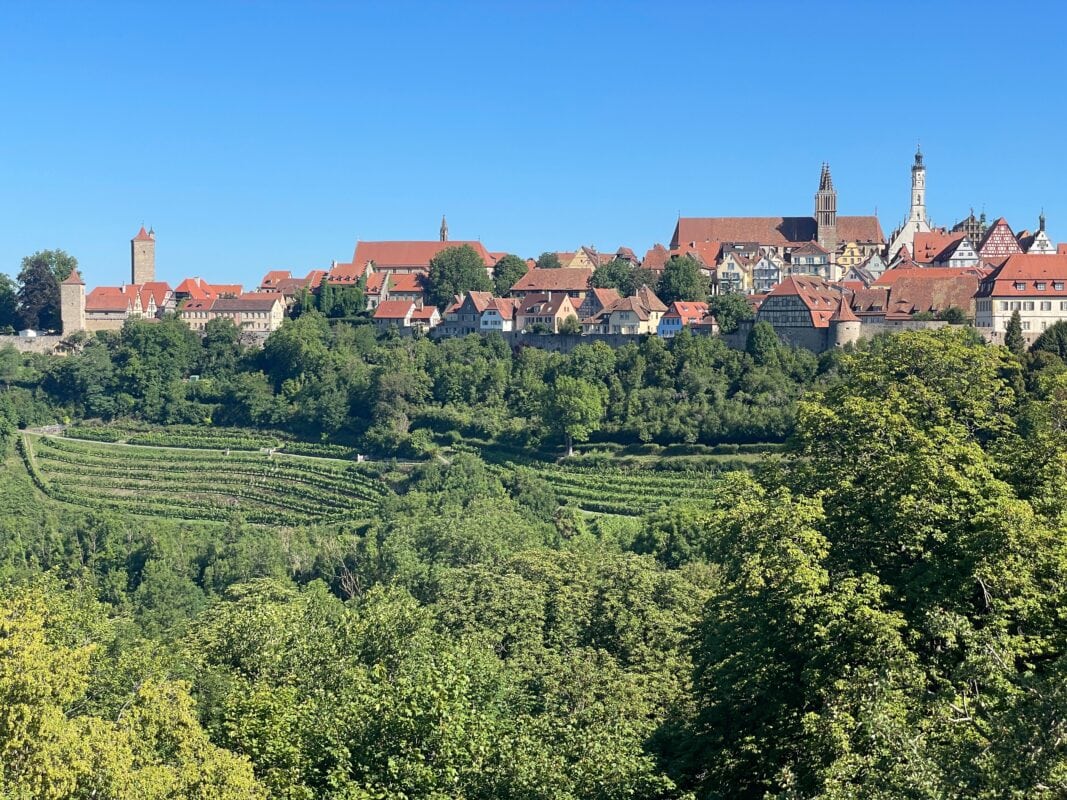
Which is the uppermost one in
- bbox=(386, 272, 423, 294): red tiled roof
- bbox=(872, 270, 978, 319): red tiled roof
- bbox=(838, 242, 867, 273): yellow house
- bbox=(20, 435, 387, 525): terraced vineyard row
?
bbox=(838, 242, 867, 273): yellow house

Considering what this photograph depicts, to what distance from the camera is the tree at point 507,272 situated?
3361 inches

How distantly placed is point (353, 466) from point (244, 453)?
6.90 metres

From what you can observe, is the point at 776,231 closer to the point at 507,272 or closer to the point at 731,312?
the point at 507,272

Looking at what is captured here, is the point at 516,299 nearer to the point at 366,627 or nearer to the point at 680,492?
the point at 680,492

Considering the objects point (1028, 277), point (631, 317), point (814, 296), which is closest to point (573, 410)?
point (631, 317)

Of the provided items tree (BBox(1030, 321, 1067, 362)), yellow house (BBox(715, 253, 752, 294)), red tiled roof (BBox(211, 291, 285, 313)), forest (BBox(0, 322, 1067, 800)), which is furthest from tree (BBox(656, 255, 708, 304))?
red tiled roof (BBox(211, 291, 285, 313))

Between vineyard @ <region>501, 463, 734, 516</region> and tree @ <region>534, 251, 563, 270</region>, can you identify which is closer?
vineyard @ <region>501, 463, 734, 516</region>

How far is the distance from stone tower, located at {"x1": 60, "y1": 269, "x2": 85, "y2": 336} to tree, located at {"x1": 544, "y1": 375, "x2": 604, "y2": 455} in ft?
130

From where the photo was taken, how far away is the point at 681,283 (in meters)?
74.9

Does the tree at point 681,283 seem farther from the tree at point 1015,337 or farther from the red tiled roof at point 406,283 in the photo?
the tree at point 1015,337

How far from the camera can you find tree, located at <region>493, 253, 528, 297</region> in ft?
280

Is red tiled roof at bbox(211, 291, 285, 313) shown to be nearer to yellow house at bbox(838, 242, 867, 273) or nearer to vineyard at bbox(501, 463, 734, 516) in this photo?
vineyard at bbox(501, 463, 734, 516)

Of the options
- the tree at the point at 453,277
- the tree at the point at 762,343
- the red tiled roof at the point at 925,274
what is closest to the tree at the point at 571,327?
the tree at the point at 453,277

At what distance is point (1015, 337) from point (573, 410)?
19.7m
